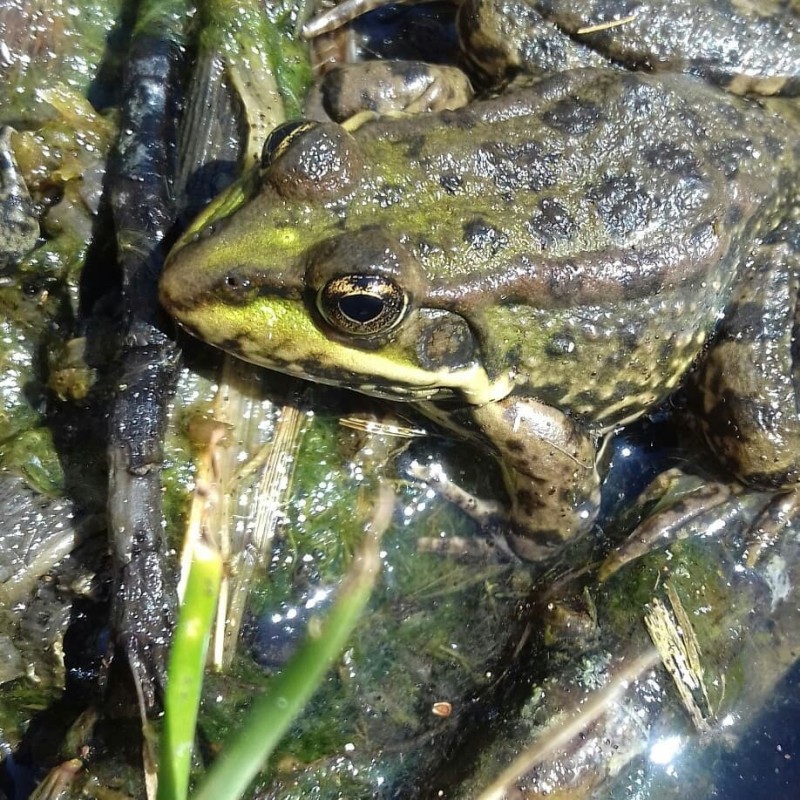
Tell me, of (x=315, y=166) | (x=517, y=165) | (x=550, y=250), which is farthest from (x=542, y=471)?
(x=315, y=166)

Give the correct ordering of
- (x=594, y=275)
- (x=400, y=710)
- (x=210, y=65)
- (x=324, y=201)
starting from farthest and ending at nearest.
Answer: (x=210, y=65) < (x=400, y=710) < (x=594, y=275) < (x=324, y=201)

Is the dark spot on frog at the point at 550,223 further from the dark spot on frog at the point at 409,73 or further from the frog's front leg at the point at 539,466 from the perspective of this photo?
the dark spot on frog at the point at 409,73

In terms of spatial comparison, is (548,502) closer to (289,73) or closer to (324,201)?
(324,201)

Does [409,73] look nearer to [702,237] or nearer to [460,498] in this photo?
[702,237]

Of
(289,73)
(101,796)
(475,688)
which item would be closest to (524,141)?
(289,73)

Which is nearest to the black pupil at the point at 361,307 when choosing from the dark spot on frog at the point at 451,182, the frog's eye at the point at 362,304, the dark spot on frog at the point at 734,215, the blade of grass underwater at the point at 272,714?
the frog's eye at the point at 362,304

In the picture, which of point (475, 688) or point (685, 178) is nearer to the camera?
point (685, 178)
